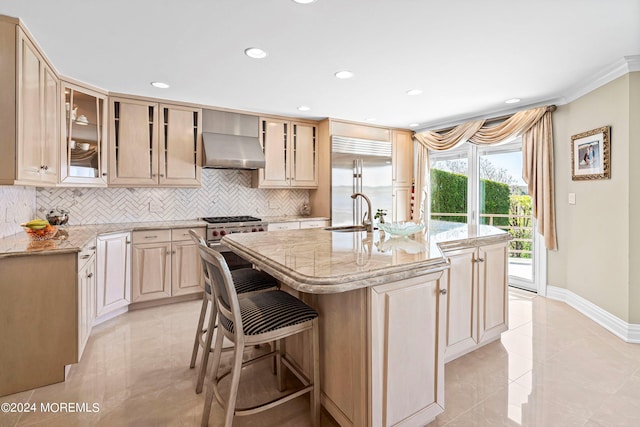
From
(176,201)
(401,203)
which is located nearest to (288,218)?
(176,201)

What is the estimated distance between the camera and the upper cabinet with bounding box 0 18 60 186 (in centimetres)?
199

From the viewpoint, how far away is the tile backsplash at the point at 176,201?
11.3ft

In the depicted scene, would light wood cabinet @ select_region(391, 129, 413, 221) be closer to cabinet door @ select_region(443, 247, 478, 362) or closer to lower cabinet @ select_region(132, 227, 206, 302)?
cabinet door @ select_region(443, 247, 478, 362)

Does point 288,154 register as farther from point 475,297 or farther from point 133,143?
point 475,297

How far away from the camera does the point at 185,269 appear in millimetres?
3572

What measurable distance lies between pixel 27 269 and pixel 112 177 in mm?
1664

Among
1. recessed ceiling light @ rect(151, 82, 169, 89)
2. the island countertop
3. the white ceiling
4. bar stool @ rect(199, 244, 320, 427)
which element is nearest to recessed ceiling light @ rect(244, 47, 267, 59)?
the white ceiling

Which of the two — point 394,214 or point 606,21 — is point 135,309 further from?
point 606,21

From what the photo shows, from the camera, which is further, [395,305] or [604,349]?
[604,349]

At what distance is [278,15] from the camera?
196 cm

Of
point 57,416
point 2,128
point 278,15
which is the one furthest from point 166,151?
point 57,416

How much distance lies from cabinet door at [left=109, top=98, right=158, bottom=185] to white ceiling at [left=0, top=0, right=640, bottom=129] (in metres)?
0.23

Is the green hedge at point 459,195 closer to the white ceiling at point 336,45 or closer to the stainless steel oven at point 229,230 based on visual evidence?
the white ceiling at point 336,45

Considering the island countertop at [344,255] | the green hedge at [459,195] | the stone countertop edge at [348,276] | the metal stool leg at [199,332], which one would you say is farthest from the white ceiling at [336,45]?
the metal stool leg at [199,332]
